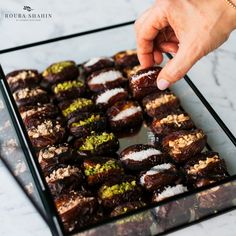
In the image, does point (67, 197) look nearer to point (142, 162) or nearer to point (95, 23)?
point (142, 162)

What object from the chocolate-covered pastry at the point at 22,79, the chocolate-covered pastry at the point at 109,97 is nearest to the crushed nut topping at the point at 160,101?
the chocolate-covered pastry at the point at 109,97

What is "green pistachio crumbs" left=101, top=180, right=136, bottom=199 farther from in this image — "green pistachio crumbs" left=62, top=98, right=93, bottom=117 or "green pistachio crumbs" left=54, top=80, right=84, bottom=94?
"green pistachio crumbs" left=54, top=80, right=84, bottom=94

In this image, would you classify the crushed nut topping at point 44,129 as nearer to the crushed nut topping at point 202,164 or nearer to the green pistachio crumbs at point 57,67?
the green pistachio crumbs at point 57,67

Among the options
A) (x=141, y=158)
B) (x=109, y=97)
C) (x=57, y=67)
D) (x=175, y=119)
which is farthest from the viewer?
(x=57, y=67)

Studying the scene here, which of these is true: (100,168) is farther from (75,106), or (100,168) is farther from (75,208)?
(75,106)

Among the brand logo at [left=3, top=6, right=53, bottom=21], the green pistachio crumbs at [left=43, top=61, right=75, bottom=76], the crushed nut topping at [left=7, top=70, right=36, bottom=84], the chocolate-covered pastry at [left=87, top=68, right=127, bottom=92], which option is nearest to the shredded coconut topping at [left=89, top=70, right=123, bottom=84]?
the chocolate-covered pastry at [left=87, top=68, right=127, bottom=92]

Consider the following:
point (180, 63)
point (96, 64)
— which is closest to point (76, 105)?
point (96, 64)
